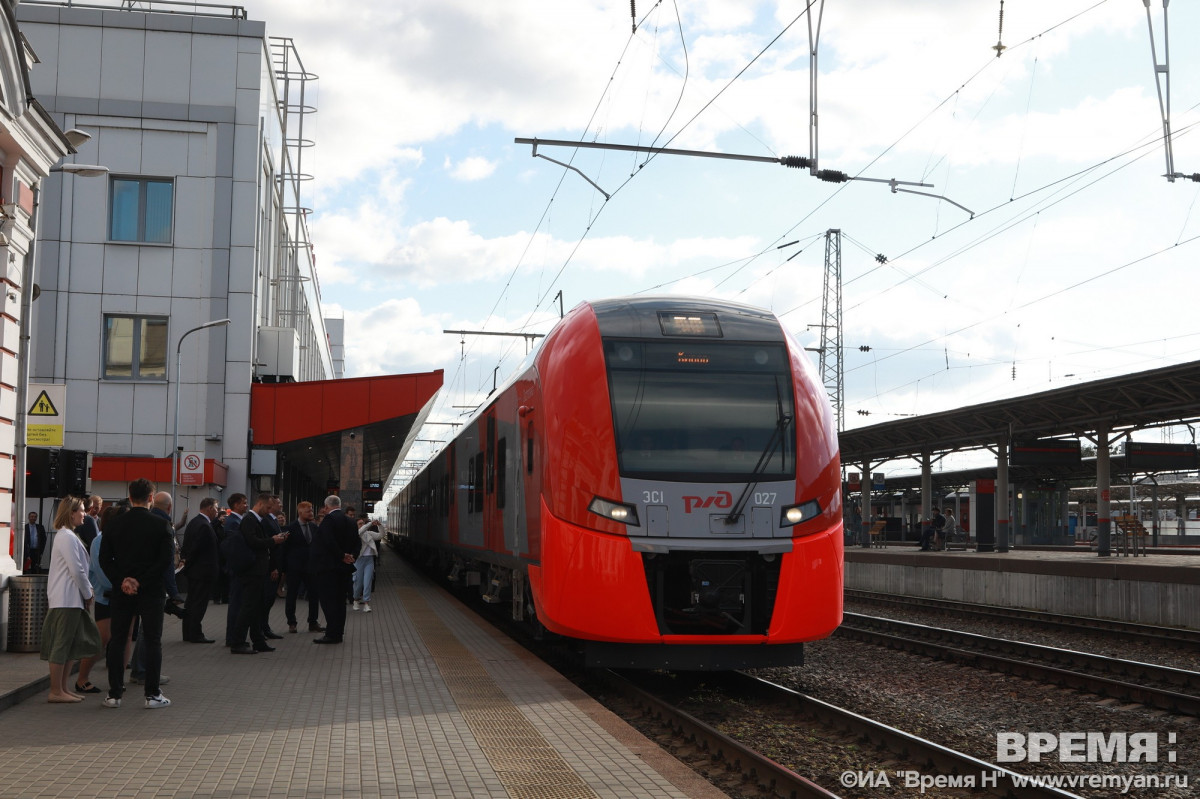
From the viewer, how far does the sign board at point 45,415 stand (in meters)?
14.8

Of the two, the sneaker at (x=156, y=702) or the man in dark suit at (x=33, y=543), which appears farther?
the man in dark suit at (x=33, y=543)

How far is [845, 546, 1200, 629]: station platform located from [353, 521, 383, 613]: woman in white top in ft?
36.4

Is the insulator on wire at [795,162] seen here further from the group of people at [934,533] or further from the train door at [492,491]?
the group of people at [934,533]

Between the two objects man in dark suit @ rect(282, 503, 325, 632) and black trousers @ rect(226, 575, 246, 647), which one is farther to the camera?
man in dark suit @ rect(282, 503, 325, 632)

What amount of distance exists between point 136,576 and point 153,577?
119mm

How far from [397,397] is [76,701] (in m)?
18.8

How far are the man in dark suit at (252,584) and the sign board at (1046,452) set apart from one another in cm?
1917

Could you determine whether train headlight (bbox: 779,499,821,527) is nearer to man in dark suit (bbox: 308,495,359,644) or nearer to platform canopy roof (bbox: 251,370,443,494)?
man in dark suit (bbox: 308,495,359,644)

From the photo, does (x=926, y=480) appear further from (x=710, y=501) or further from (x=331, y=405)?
(x=710, y=501)

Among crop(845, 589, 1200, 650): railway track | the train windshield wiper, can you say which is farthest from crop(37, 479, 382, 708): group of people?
crop(845, 589, 1200, 650): railway track

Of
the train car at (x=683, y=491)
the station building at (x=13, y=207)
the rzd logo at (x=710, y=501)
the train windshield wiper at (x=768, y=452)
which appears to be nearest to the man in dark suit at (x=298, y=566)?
the station building at (x=13, y=207)

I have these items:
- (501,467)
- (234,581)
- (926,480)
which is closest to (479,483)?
(501,467)

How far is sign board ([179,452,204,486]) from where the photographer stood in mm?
23578

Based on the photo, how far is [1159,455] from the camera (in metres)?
29.6
